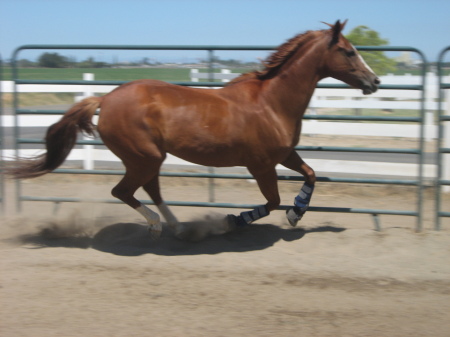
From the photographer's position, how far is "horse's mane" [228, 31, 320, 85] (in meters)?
5.16

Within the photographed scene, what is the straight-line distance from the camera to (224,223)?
548cm

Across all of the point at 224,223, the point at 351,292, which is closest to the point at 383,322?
the point at 351,292

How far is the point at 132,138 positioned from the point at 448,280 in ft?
9.15

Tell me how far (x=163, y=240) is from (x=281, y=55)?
2.05 m

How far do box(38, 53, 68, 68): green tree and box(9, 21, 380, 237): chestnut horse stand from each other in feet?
4.77

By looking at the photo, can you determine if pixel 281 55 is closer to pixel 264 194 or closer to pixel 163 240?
pixel 264 194

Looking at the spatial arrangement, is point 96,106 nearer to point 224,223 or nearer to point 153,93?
point 153,93

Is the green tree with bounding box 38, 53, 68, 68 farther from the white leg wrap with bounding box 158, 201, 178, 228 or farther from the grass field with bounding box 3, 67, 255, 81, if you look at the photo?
the white leg wrap with bounding box 158, 201, 178, 228

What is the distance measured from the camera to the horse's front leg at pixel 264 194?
514 cm

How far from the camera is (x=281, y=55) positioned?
521 cm

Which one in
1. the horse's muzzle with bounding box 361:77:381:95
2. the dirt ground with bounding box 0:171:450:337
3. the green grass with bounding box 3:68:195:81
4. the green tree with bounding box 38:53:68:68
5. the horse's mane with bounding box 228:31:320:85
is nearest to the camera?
the dirt ground with bounding box 0:171:450:337

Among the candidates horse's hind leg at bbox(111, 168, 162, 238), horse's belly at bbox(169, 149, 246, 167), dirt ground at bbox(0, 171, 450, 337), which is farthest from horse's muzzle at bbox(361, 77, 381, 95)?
horse's hind leg at bbox(111, 168, 162, 238)

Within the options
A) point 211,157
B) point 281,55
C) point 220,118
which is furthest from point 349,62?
point 211,157

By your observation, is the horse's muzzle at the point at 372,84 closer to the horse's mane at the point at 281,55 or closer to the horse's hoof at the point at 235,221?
the horse's mane at the point at 281,55
